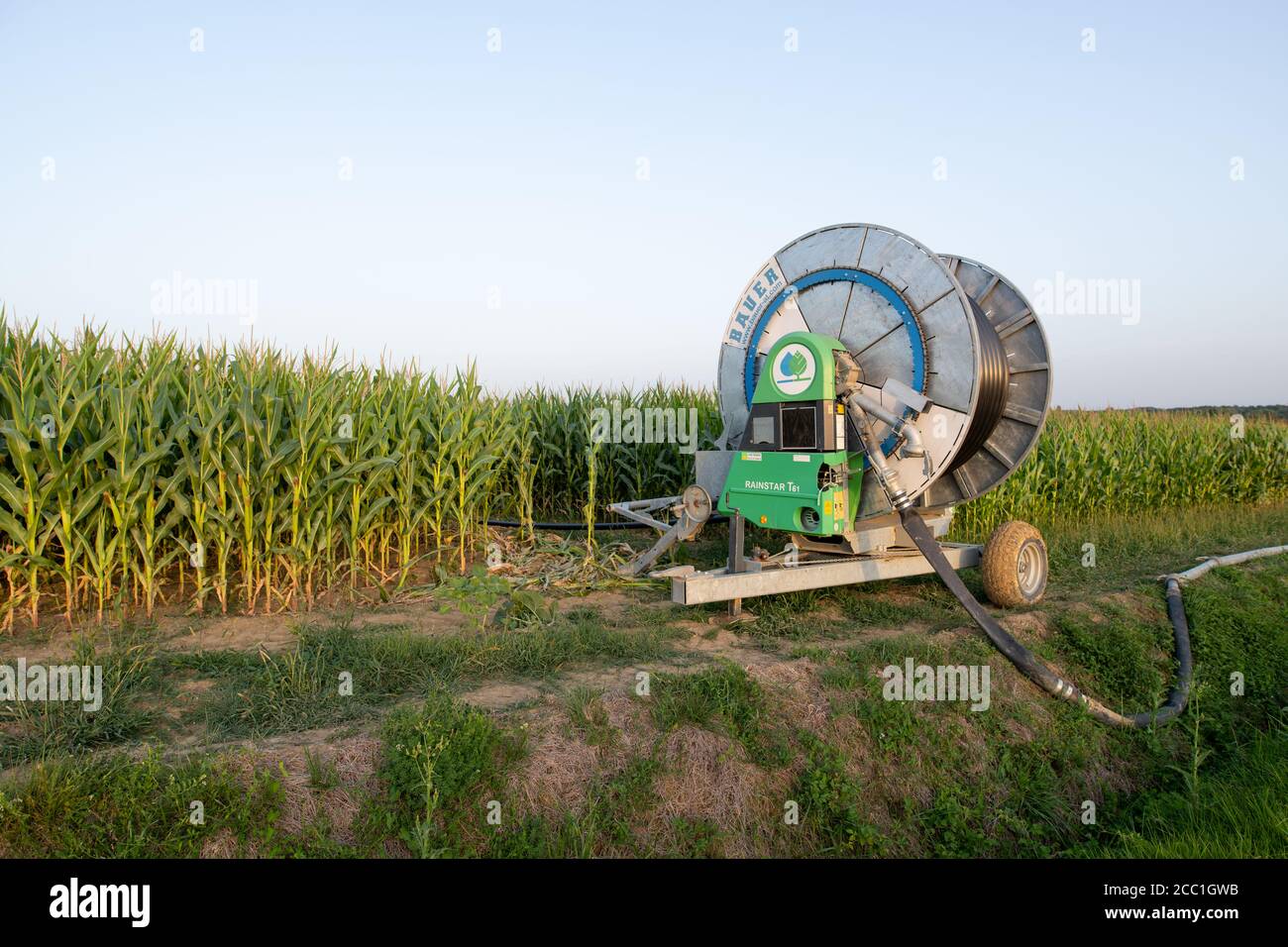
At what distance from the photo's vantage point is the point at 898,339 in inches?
277

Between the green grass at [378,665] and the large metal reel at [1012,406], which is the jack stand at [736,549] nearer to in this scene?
the green grass at [378,665]

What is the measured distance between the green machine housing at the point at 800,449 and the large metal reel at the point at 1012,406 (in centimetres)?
172

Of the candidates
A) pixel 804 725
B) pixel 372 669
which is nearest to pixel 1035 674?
pixel 804 725

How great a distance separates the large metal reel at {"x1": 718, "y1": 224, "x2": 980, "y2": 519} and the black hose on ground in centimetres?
46

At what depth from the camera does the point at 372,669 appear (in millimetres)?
5586

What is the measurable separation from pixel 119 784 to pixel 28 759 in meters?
0.80

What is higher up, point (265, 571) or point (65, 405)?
point (65, 405)

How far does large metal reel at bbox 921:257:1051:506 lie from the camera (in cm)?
800

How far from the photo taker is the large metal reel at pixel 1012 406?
800 centimetres

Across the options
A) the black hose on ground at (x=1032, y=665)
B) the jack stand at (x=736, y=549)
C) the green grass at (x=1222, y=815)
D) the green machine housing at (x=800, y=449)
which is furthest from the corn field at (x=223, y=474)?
the green grass at (x=1222, y=815)

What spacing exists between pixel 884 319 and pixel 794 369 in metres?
1.03

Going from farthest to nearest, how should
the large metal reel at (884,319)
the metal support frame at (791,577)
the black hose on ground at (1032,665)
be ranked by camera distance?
the large metal reel at (884,319), the metal support frame at (791,577), the black hose on ground at (1032,665)

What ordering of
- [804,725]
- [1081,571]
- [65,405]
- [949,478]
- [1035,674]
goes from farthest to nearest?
[1081,571]
[949,478]
[65,405]
[1035,674]
[804,725]

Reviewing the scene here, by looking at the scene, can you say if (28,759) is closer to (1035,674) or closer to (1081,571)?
(1035,674)
